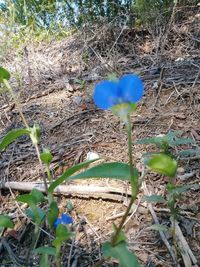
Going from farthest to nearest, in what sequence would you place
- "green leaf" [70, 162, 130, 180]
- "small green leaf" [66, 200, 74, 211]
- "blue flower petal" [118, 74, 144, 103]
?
"small green leaf" [66, 200, 74, 211] → "green leaf" [70, 162, 130, 180] → "blue flower petal" [118, 74, 144, 103]

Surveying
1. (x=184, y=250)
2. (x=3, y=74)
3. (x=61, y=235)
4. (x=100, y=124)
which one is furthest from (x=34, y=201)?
(x=100, y=124)

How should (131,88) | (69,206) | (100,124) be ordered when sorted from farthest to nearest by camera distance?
(100,124) < (69,206) < (131,88)

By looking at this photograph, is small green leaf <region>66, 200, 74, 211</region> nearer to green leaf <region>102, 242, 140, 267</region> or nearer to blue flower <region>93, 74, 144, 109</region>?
green leaf <region>102, 242, 140, 267</region>

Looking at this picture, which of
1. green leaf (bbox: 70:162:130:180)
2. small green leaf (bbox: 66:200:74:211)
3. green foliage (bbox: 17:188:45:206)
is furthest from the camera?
small green leaf (bbox: 66:200:74:211)

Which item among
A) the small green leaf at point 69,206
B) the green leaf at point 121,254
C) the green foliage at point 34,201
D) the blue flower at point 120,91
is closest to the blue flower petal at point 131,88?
the blue flower at point 120,91

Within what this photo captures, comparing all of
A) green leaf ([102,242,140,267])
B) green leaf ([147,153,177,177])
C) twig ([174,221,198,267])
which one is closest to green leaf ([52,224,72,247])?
green leaf ([102,242,140,267])

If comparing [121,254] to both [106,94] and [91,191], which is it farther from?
[91,191]

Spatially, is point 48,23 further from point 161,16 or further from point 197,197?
point 197,197
